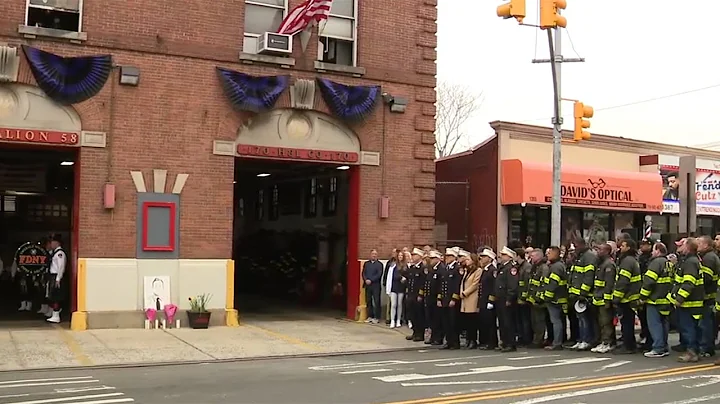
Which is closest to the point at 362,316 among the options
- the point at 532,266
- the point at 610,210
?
the point at 532,266

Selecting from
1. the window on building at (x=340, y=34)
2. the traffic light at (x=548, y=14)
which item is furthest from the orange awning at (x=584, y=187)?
the traffic light at (x=548, y=14)

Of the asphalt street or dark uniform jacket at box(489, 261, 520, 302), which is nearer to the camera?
the asphalt street

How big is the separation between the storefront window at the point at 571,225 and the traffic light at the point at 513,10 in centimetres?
1090

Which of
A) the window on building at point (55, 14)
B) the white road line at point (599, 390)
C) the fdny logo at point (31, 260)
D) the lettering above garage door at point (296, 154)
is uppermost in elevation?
the window on building at point (55, 14)

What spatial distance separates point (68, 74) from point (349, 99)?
6461 millimetres

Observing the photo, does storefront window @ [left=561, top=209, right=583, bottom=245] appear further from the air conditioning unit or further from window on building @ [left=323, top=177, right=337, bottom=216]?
the air conditioning unit

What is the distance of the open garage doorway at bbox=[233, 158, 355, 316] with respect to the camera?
24031 mm

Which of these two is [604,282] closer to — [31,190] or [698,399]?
[698,399]

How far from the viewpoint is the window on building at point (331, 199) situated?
24641 millimetres

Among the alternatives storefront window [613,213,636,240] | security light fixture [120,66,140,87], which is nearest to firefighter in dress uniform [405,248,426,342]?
security light fixture [120,66,140,87]

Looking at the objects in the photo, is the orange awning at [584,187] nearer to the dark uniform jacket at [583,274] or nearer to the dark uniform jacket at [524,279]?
the dark uniform jacket at [524,279]

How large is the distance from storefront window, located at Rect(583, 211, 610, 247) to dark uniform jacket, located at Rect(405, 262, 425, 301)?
9.95 meters

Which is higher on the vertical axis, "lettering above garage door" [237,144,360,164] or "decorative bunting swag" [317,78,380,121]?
"decorative bunting swag" [317,78,380,121]

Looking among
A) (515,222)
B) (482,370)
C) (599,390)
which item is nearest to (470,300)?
(482,370)
